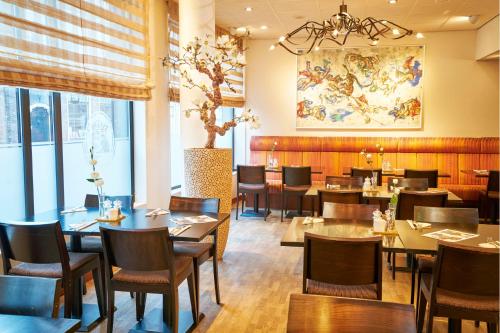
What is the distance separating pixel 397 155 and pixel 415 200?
12.9 feet

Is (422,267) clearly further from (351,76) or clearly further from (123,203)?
(351,76)

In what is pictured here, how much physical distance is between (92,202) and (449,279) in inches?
121

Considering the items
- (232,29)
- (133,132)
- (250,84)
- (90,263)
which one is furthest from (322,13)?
(90,263)

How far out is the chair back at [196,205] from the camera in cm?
420

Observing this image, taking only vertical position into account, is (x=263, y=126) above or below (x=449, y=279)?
above

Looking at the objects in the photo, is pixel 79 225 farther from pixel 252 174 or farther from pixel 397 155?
pixel 397 155

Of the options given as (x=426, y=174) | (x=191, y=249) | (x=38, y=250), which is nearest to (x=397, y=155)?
(x=426, y=174)

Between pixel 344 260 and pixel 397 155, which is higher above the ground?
pixel 397 155

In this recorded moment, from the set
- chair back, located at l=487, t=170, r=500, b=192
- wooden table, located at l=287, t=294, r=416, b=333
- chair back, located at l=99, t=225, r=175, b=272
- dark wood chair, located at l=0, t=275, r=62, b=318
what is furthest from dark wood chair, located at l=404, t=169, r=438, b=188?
dark wood chair, located at l=0, t=275, r=62, b=318

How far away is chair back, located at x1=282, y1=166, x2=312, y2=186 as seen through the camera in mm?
7594

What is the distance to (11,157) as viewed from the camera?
13.2 feet

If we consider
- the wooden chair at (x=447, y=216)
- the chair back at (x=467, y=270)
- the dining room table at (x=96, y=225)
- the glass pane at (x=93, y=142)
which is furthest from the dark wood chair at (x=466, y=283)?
the glass pane at (x=93, y=142)

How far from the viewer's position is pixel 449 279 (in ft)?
8.72

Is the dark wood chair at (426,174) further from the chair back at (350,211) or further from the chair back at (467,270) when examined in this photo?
the chair back at (467,270)
